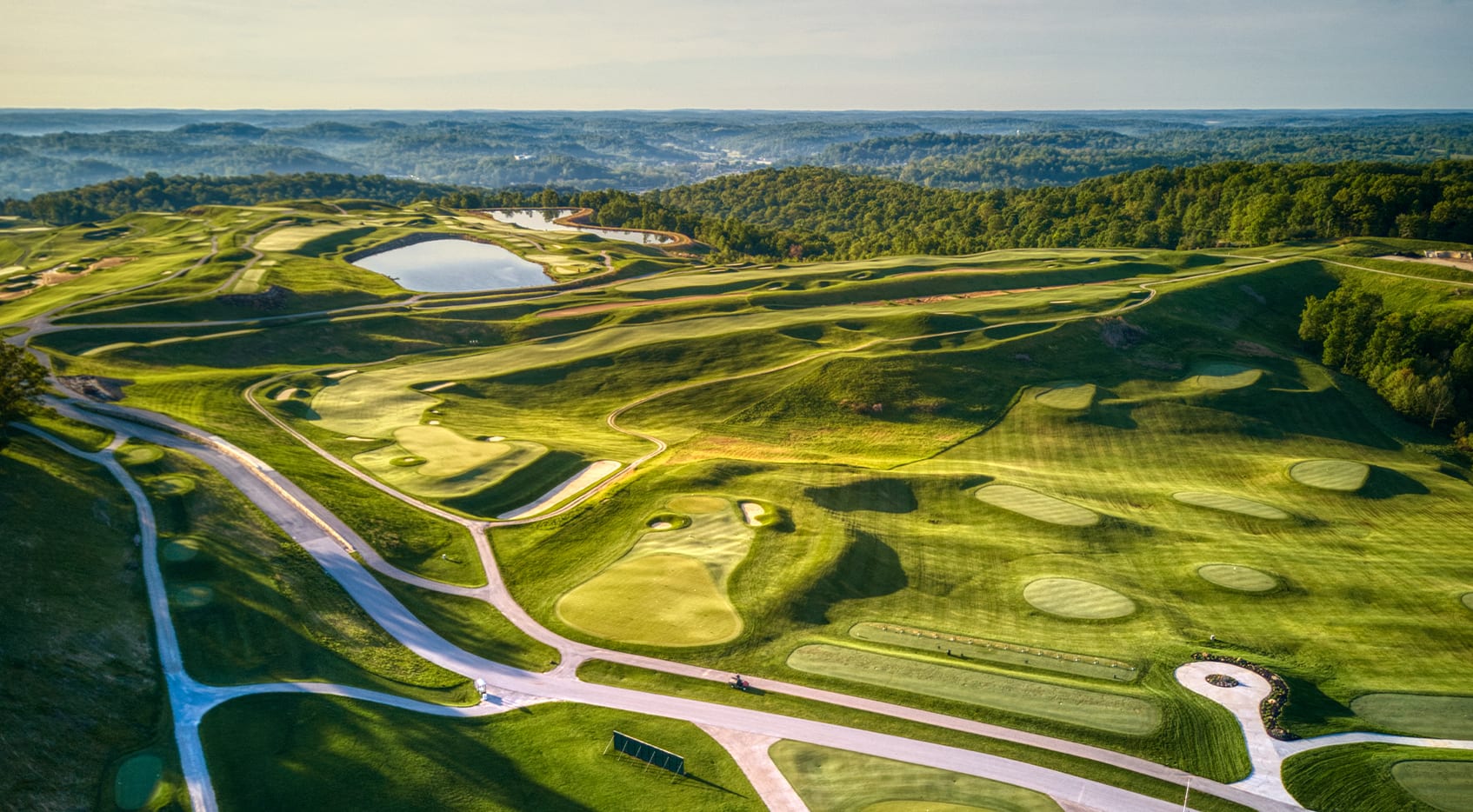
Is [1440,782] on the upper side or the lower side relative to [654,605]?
lower

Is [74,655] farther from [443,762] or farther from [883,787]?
[883,787]

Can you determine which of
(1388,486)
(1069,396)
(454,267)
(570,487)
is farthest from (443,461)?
(454,267)

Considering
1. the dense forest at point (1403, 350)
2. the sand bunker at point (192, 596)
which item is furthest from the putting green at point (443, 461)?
the dense forest at point (1403, 350)

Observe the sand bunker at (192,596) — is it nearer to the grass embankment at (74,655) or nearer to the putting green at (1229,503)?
Answer: the grass embankment at (74,655)

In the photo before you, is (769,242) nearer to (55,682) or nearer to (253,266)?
(253,266)

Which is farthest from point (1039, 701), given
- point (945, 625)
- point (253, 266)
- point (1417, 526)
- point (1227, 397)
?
point (253, 266)

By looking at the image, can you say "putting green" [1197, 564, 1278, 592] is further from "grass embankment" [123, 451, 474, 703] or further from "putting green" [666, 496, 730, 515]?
"grass embankment" [123, 451, 474, 703]

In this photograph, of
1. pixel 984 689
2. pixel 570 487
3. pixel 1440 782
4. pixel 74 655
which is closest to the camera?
pixel 1440 782
